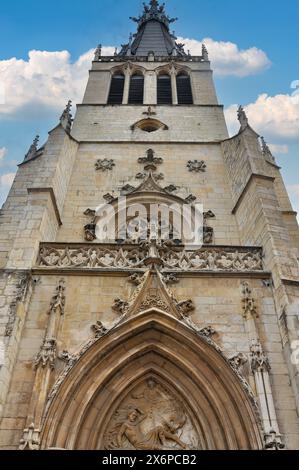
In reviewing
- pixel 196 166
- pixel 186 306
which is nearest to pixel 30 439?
pixel 186 306

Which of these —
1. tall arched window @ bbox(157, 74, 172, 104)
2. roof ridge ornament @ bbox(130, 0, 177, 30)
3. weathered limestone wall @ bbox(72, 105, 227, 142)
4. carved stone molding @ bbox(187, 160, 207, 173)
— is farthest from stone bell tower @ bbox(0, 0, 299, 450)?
roof ridge ornament @ bbox(130, 0, 177, 30)

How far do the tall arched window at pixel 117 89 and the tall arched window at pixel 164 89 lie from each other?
174 centimetres

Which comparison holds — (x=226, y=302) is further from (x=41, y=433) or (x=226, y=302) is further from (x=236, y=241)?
(x=41, y=433)

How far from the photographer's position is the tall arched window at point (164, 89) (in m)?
18.9

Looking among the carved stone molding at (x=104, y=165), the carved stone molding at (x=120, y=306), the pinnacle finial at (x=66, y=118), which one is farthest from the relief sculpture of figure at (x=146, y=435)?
the pinnacle finial at (x=66, y=118)

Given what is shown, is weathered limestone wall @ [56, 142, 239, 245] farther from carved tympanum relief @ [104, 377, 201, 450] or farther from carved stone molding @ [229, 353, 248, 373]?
carved tympanum relief @ [104, 377, 201, 450]

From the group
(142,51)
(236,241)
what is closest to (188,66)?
(142,51)

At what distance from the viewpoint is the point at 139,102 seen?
18.6 meters

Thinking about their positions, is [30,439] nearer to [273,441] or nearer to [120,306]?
[120,306]

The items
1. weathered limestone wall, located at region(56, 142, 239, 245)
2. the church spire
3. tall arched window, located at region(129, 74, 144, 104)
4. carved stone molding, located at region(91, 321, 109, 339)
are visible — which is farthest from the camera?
the church spire

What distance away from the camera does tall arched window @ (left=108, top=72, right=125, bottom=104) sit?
62.0ft

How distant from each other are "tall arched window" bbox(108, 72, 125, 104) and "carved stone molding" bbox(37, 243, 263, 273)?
11.2 meters

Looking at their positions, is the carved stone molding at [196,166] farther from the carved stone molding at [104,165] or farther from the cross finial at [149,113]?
the cross finial at [149,113]

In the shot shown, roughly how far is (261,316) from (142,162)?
7382mm
